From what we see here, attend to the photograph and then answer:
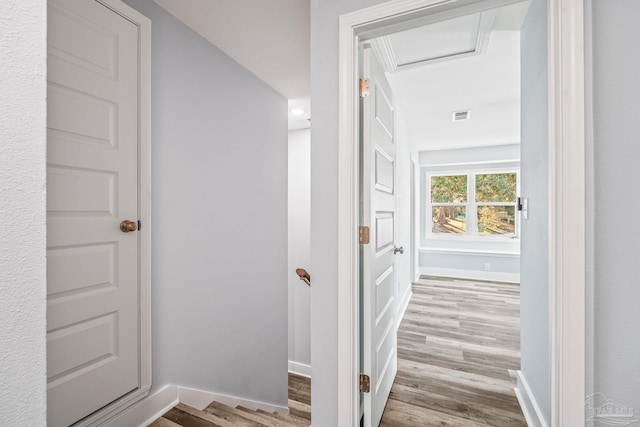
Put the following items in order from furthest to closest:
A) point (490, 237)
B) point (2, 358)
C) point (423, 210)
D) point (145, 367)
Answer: point (423, 210)
point (490, 237)
point (145, 367)
point (2, 358)

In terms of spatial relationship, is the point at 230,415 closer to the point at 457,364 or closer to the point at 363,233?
the point at 363,233

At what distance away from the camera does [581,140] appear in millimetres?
1019

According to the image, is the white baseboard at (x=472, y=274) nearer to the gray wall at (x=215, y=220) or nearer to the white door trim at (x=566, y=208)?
the gray wall at (x=215, y=220)

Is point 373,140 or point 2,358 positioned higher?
point 373,140

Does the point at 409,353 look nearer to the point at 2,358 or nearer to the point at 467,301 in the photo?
the point at 467,301

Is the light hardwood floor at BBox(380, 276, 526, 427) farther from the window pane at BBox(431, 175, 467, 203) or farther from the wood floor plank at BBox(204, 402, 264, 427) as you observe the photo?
the window pane at BBox(431, 175, 467, 203)

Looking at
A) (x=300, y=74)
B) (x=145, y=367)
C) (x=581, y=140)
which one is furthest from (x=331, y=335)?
(x=300, y=74)

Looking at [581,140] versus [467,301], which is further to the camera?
[467,301]

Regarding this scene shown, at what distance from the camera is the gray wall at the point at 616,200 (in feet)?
3.22

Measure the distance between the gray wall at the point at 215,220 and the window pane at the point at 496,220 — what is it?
4.55 metres

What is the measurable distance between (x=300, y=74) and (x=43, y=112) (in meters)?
2.50

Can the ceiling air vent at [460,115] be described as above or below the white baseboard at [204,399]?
above

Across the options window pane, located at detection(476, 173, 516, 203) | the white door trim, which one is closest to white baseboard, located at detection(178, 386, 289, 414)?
the white door trim

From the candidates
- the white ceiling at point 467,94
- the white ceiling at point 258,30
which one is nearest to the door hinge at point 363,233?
the white ceiling at point 258,30
